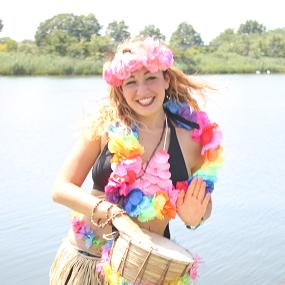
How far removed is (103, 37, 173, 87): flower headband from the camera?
2.64 meters

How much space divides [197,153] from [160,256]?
545 millimetres

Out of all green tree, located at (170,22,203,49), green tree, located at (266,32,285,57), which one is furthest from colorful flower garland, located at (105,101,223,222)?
green tree, located at (170,22,203,49)

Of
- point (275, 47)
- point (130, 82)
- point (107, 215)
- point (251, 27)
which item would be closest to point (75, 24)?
point (275, 47)

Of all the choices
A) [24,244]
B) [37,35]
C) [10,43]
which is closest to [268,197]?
[24,244]

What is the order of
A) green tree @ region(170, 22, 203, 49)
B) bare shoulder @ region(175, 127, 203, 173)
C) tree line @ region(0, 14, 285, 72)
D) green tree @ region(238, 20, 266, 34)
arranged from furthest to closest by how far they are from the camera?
green tree @ region(238, 20, 266, 34) → green tree @ region(170, 22, 203, 49) → tree line @ region(0, 14, 285, 72) → bare shoulder @ region(175, 127, 203, 173)

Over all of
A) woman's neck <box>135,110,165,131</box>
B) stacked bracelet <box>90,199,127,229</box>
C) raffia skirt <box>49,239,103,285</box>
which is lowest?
raffia skirt <box>49,239,103,285</box>

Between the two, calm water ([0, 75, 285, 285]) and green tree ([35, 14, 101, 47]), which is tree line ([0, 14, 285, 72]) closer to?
green tree ([35, 14, 101, 47])

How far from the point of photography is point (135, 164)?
8.67 feet

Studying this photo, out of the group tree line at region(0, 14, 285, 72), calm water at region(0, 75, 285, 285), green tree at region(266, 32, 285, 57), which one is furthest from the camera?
green tree at region(266, 32, 285, 57)

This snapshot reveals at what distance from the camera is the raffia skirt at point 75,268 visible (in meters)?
2.68

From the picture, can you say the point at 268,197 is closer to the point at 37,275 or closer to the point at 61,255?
the point at 37,275

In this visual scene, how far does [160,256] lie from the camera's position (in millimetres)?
2359

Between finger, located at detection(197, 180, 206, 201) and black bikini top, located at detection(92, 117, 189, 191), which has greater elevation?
black bikini top, located at detection(92, 117, 189, 191)

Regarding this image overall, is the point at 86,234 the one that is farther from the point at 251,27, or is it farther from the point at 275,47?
the point at 251,27
